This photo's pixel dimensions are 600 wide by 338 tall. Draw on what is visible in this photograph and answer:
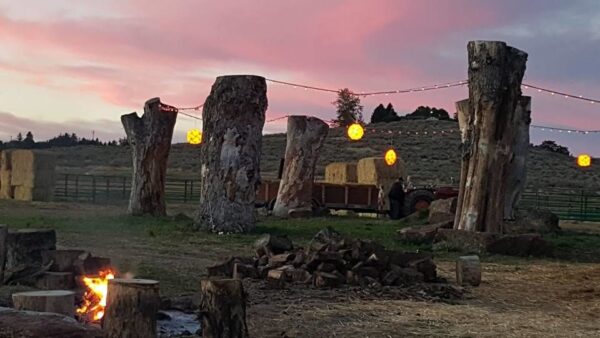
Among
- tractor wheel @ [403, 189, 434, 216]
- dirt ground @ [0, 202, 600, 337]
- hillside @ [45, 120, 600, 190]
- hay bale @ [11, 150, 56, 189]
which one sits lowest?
dirt ground @ [0, 202, 600, 337]

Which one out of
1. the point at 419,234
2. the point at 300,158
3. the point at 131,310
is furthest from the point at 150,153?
the point at 131,310

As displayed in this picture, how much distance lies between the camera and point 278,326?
27.1ft

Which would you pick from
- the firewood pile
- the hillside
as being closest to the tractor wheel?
the firewood pile

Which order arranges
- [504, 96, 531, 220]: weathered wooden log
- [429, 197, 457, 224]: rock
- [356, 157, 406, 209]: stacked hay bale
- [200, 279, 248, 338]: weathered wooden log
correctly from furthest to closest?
[356, 157, 406, 209]: stacked hay bale → [504, 96, 531, 220]: weathered wooden log → [429, 197, 457, 224]: rock → [200, 279, 248, 338]: weathered wooden log

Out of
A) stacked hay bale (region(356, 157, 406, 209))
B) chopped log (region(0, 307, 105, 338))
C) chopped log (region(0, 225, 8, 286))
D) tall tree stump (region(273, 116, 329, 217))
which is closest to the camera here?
chopped log (region(0, 307, 105, 338))

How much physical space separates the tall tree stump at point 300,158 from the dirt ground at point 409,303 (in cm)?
1029

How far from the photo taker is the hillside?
55812 millimetres

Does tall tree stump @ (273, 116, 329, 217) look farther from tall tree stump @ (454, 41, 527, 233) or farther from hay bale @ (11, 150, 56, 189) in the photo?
hay bale @ (11, 150, 56, 189)

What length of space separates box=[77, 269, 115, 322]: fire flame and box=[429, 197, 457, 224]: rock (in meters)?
12.5

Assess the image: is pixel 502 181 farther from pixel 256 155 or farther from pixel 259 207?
pixel 259 207

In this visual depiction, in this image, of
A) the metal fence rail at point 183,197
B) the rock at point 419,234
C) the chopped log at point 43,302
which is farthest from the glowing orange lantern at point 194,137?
the chopped log at point 43,302

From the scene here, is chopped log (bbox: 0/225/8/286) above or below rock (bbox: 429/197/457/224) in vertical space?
below

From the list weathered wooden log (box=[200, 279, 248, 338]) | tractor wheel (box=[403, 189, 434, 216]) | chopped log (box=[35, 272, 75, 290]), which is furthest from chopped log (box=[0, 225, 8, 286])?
tractor wheel (box=[403, 189, 434, 216])

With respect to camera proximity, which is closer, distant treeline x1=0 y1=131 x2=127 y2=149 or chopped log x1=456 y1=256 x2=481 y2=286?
chopped log x1=456 y1=256 x2=481 y2=286
